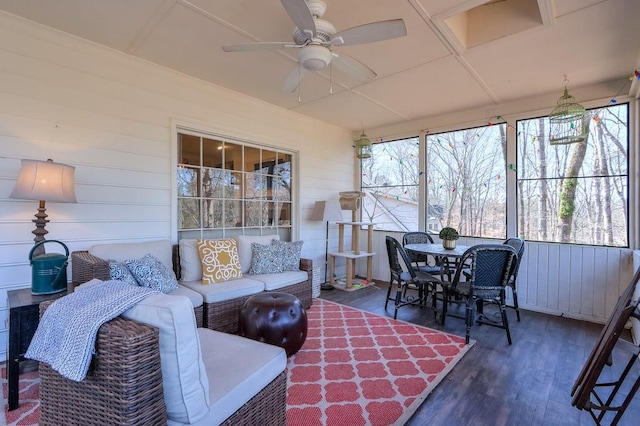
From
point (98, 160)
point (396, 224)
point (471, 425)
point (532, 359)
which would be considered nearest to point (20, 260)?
point (98, 160)

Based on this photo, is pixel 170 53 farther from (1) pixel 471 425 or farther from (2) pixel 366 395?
(1) pixel 471 425

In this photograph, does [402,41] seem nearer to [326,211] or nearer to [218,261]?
[326,211]

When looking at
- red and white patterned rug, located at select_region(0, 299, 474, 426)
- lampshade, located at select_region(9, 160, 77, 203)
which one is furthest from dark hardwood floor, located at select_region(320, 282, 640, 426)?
lampshade, located at select_region(9, 160, 77, 203)

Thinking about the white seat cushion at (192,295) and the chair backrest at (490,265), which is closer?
the white seat cushion at (192,295)

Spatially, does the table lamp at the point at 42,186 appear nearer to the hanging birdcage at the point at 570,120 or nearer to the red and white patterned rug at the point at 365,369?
the red and white patterned rug at the point at 365,369

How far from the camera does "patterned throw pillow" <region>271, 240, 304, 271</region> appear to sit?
3.79 metres

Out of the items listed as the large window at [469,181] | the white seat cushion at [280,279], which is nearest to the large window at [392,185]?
the large window at [469,181]

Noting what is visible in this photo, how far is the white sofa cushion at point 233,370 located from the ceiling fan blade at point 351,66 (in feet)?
6.56

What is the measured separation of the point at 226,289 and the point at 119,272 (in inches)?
35.9

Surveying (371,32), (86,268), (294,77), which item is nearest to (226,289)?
(86,268)

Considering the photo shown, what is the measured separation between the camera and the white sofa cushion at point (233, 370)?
4.29 feet

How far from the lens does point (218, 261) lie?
330cm

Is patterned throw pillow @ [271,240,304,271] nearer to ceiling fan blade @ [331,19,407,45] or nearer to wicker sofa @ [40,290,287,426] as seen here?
wicker sofa @ [40,290,287,426]

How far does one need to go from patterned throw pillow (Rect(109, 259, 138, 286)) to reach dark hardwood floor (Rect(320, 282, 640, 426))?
2.31 m
